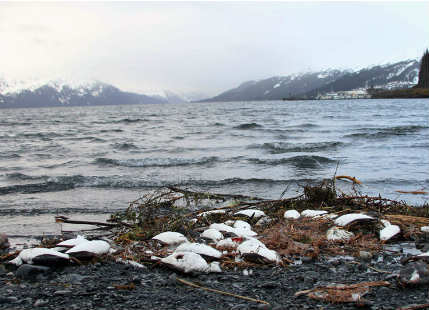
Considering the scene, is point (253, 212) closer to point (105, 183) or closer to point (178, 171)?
point (105, 183)

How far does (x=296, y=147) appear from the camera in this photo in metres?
14.0

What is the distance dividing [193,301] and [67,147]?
15147mm

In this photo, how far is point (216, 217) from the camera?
5.16 metres

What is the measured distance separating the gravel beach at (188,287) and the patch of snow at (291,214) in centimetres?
152

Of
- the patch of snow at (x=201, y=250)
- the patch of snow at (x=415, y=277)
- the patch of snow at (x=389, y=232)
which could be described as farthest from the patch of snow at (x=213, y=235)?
the patch of snow at (x=415, y=277)

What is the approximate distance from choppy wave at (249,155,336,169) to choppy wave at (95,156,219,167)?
158 cm

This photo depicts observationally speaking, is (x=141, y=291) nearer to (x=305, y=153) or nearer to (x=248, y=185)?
(x=248, y=185)

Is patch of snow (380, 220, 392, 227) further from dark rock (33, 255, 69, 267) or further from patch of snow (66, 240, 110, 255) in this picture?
dark rock (33, 255, 69, 267)

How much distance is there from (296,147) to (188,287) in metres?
11.8

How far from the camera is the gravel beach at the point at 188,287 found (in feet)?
8.43

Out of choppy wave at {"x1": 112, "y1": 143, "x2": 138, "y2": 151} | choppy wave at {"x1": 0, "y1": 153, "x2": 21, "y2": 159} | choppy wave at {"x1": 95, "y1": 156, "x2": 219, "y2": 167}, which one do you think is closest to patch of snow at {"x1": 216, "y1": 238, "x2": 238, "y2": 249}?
choppy wave at {"x1": 95, "y1": 156, "x2": 219, "y2": 167}

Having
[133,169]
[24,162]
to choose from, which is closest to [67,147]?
[24,162]

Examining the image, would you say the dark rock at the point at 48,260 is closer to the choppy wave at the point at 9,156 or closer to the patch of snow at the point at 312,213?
the patch of snow at the point at 312,213

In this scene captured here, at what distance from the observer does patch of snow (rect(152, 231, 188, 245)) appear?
3.99 meters
